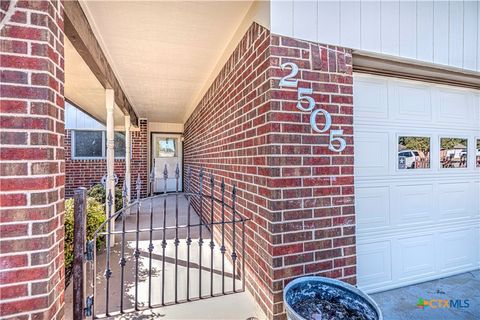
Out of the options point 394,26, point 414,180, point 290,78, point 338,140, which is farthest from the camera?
point 414,180

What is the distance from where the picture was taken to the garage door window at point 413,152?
2580mm

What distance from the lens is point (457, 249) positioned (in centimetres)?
284

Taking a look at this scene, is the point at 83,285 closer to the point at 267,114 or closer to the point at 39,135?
the point at 39,135

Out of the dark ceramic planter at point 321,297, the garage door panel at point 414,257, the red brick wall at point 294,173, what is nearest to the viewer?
the dark ceramic planter at point 321,297

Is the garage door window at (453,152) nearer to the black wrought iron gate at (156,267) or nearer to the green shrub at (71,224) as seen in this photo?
the black wrought iron gate at (156,267)

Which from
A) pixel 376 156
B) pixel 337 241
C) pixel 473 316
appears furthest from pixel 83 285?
pixel 473 316

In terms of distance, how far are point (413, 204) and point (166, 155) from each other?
26.6ft

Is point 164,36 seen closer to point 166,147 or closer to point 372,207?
point 372,207

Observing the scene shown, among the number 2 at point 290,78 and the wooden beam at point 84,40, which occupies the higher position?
the wooden beam at point 84,40

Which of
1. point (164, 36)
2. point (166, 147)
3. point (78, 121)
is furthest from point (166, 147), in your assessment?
point (164, 36)

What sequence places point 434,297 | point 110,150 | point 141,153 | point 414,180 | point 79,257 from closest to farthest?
point 79,257 < point 434,297 < point 414,180 < point 110,150 < point 141,153

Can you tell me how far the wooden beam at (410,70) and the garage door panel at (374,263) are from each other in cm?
171

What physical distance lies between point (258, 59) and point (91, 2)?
145 centimetres

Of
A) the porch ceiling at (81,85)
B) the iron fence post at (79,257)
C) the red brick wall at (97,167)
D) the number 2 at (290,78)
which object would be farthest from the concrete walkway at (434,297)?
the red brick wall at (97,167)
